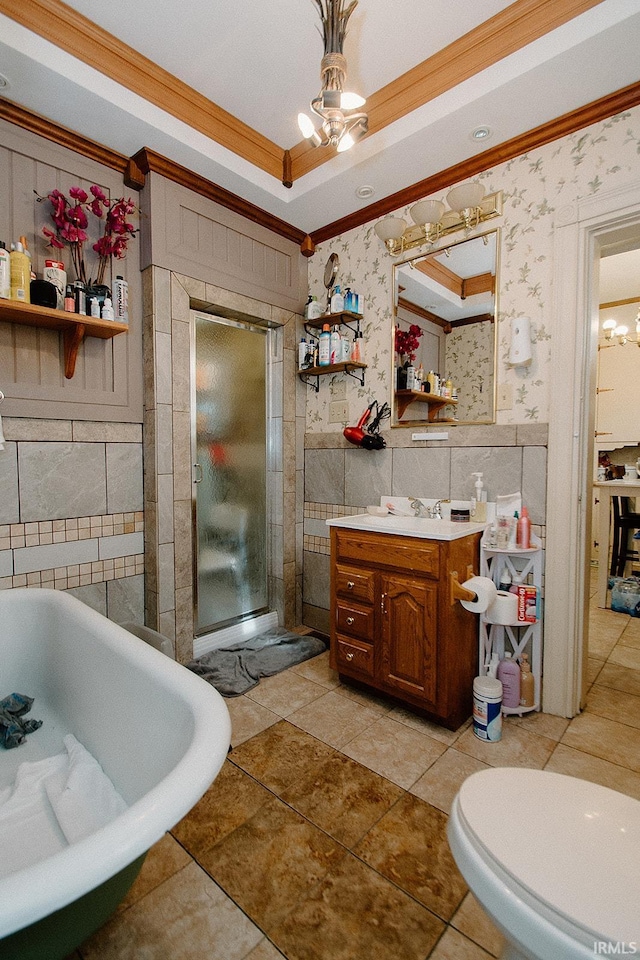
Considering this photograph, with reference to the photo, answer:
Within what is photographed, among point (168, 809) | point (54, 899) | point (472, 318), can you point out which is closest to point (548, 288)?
point (472, 318)

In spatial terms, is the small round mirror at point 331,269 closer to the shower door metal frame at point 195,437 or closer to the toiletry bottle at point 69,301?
the shower door metal frame at point 195,437

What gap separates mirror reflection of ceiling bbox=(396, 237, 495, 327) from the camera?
2244mm

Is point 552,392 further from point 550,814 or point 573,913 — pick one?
point 573,913

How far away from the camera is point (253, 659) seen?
8.57ft

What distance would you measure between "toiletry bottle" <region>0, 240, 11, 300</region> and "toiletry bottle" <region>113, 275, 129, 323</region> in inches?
17.3

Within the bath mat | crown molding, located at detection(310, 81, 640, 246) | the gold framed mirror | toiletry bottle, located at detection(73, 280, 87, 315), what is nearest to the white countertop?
the gold framed mirror

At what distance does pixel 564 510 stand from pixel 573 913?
158 centimetres

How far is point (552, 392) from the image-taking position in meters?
2.03

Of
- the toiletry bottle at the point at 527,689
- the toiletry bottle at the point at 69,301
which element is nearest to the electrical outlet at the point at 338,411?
the toiletry bottle at the point at 69,301

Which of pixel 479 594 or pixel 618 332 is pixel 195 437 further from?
pixel 618 332

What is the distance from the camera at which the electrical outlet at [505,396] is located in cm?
219

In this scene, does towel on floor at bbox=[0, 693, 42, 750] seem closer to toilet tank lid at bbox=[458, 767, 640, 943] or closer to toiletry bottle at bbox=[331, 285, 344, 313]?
toilet tank lid at bbox=[458, 767, 640, 943]

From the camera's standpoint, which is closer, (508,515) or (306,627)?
(508,515)

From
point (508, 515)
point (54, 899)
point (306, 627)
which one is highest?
point (508, 515)
